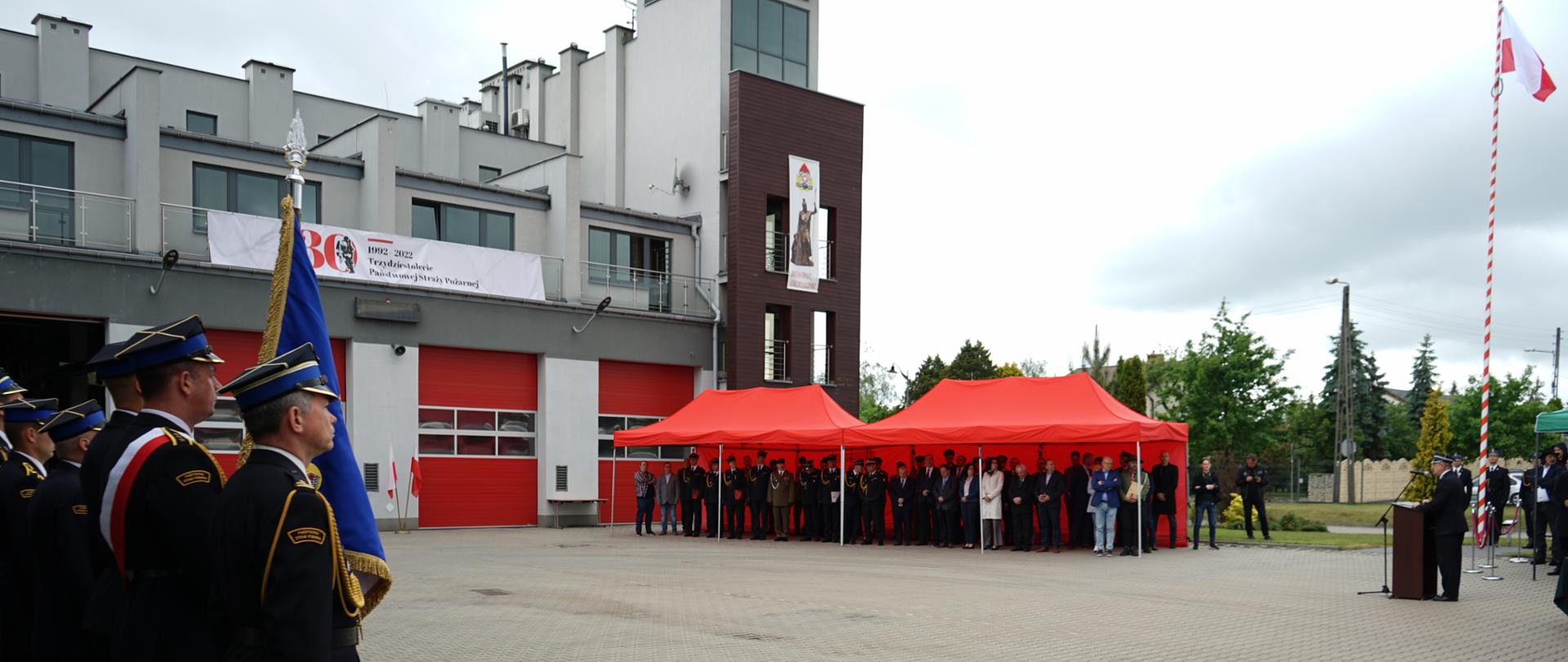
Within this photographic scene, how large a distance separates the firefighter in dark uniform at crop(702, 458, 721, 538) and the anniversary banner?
6.60 m

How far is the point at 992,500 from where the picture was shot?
21953 millimetres

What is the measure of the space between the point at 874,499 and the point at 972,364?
50.5 metres

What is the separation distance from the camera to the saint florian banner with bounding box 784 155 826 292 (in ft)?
109

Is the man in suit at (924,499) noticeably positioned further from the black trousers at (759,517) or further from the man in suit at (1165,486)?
the man in suit at (1165,486)

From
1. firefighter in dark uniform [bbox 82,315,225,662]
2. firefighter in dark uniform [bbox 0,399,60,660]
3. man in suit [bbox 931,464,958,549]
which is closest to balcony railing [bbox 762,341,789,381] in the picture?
man in suit [bbox 931,464,958,549]

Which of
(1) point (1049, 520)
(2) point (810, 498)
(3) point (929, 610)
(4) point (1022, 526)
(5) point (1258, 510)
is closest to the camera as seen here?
(3) point (929, 610)

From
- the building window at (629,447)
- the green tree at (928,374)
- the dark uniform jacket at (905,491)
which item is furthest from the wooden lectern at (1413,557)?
the green tree at (928,374)

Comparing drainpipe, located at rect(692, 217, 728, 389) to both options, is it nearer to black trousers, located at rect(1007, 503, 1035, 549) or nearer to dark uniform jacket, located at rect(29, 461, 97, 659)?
black trousers, located at rect(1007, 503, 1035, 549)

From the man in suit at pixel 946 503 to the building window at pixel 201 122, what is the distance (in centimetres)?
2197

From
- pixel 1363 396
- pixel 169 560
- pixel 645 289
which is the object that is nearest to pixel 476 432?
pixel 645 289

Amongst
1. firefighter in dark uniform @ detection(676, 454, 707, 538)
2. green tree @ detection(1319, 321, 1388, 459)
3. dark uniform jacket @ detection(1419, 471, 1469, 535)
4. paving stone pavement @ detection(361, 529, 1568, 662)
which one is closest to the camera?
paving stone pavement @ detection(361, 529, 1568, 662)

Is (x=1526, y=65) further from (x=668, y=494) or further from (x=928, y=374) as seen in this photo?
(x=928, y=374)

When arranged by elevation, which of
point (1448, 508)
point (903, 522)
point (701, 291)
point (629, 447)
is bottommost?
point (903, 522)

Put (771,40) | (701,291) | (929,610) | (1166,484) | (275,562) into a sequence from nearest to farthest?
(275,562) < (929,610) < (1166,484) < (701,291) < (771,40)
